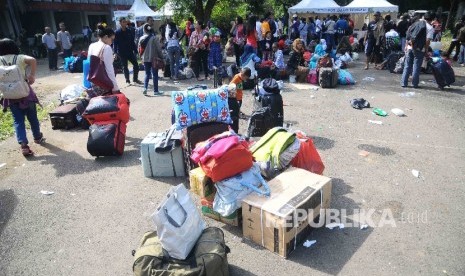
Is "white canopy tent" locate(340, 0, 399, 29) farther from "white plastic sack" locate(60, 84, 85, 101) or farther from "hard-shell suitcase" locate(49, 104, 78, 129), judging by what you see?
"hard-shell suitcase" locate(49, 104, 78, 129)

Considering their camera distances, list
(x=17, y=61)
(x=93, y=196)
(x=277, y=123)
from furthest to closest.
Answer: (x=277, y=123)
(x=17, y=61)
(x=93, y=196)

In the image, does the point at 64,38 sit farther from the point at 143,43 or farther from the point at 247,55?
the point at 247,55

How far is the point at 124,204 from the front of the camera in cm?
425

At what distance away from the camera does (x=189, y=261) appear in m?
2.83

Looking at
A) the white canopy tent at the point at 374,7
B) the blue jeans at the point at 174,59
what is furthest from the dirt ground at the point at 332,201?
the white canopy tent at the point at 374,7

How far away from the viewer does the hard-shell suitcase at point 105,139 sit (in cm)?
528

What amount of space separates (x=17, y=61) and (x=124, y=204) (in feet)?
9.61

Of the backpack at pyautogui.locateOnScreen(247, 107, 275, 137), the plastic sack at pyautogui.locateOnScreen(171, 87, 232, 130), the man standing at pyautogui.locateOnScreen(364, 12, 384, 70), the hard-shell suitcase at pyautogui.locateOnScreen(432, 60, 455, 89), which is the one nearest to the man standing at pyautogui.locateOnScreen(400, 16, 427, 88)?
the hard-shell suitcase at pyautogui.locateOnScreen(432, 60, 455, 89)

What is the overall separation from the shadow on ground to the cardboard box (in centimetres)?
278

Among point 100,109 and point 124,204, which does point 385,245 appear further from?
point 100,109

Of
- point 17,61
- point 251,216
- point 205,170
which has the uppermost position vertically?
point 17,61

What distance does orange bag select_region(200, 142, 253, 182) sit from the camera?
3449mm

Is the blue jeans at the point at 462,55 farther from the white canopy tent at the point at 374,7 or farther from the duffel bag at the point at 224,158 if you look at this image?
the duffel bag at the point at 224,158

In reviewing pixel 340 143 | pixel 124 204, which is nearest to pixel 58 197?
pixel 124 204
